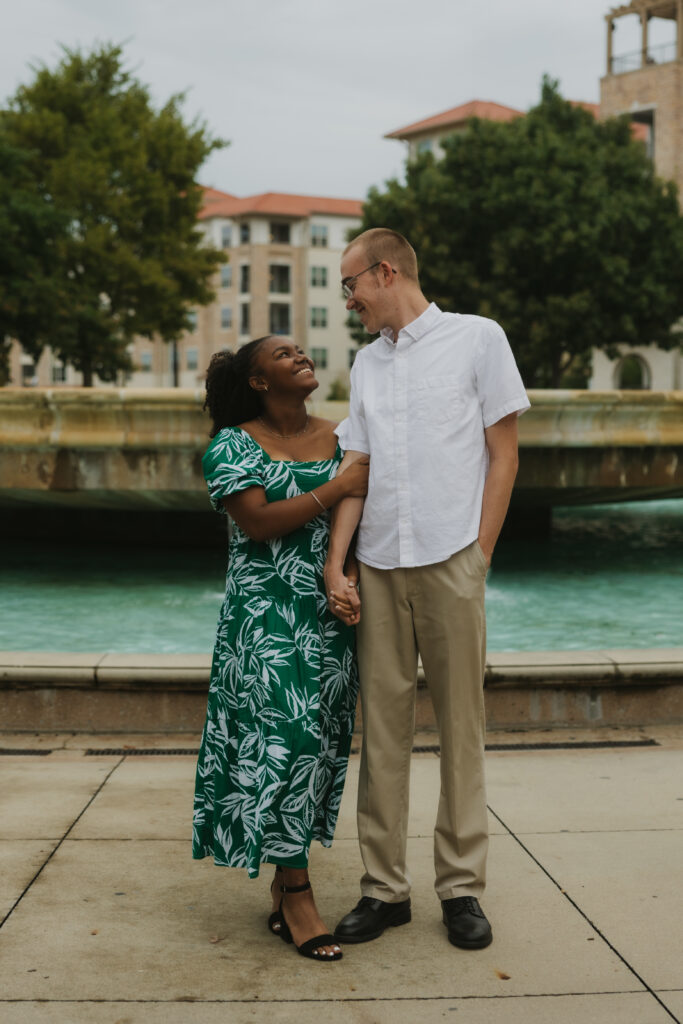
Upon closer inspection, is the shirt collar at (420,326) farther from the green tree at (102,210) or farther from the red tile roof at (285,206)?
the red tile roof at (285,206)

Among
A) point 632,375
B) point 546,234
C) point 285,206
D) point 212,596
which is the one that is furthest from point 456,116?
point 212,596

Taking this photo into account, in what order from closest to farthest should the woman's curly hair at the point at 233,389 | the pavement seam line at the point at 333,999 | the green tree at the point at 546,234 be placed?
the pavement seam line at the point at 333,999 → the woman's curly hair at the point at 233,389 → the green tree at the point at 546,234

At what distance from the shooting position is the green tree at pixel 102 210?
29.7m

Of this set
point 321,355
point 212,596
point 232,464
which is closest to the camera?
point 232,464

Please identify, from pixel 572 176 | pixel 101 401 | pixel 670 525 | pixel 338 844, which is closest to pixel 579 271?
pixel 572 176

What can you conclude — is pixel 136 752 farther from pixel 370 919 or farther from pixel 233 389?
pixel 233 389

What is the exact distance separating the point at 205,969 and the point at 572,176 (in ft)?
112

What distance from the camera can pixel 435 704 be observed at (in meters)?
3.37

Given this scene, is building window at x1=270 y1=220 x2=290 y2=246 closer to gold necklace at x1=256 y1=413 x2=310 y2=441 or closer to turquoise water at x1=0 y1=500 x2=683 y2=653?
turquoise water at x1=0 y1=500 x2=683 y2=653

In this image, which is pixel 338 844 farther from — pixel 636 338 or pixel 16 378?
pixel 16 378

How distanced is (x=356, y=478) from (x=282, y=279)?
7943 cm

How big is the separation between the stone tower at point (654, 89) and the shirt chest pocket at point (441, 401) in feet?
158

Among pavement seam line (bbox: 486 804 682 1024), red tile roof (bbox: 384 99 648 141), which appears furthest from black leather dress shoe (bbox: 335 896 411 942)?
red tile roof (bbox: 384 99 648 141)

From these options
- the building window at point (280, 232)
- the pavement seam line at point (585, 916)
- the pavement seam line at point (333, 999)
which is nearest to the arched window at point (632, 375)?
the building window at point (280, 232)
